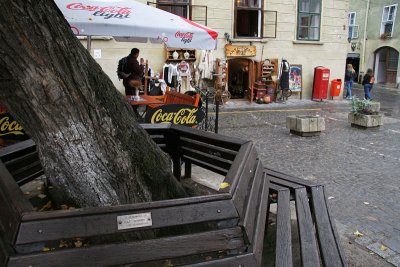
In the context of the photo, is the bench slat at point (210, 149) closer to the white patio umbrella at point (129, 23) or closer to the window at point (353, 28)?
the white patio umbrella at point (129, 23)

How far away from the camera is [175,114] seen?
607 centimetres

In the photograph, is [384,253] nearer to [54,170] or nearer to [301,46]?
[54,170]

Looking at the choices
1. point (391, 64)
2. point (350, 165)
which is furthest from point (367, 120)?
point (391, 64)

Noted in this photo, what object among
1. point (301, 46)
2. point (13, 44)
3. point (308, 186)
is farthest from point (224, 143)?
point (301, 46)

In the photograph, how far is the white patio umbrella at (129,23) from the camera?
19.5 ft

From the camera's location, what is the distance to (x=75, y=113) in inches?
94.3

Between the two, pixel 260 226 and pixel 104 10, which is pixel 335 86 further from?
pixel 260 226

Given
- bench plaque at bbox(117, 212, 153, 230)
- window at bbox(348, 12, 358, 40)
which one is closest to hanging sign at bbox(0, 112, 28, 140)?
bench plaque at bbox(117, 212, 153, 230)

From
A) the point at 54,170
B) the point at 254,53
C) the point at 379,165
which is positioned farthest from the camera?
the point at 254,53

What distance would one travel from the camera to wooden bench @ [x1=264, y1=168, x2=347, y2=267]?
2.56 meters

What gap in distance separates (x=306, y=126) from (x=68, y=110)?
695cm

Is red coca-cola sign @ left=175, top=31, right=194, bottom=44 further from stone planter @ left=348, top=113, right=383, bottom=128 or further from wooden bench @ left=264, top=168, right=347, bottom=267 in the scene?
stone planter @ left=348, top=113, right=383, bottom=128

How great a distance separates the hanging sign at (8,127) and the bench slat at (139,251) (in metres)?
3.83

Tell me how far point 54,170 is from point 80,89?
56 centimetres
